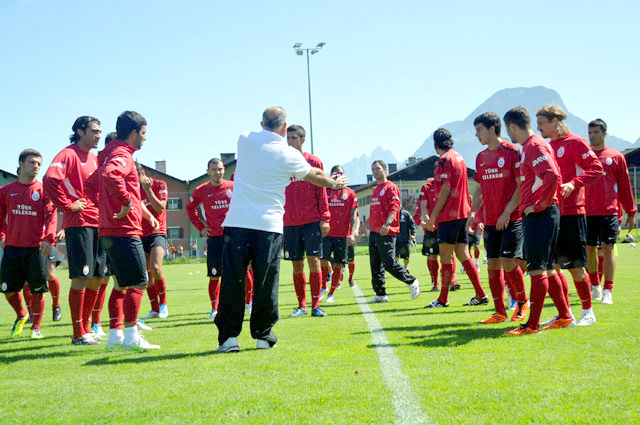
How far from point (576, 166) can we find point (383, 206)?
13.9 feet

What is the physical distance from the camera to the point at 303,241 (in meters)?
8.14

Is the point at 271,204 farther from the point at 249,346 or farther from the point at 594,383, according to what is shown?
the point at 594,383

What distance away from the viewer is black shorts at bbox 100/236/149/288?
5.70 metres

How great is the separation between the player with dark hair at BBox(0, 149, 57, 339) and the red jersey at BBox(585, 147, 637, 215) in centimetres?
716

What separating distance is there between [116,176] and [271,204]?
4.91 feet

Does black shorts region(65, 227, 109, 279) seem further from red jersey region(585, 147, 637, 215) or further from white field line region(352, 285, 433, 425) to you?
red jersey region(585, 147, 637, 215)

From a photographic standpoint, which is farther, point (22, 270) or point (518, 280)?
point (22, 270)

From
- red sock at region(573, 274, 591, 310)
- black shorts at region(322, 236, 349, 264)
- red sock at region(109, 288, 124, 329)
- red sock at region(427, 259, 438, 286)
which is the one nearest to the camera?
red sock at region(109, 288, 124, 329)

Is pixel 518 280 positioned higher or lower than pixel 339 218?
lower

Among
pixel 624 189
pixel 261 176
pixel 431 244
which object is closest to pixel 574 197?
pixel 624 189

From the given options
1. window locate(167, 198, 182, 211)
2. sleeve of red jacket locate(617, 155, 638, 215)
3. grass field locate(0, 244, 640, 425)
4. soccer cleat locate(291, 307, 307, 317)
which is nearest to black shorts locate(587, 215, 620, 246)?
sleeve of red jacket locate(617, 155, 638, 215)

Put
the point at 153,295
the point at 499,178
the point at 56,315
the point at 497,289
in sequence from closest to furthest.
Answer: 1. the point at 499,178
2. the point at 497,289
3. the point at 56,315
4. the point at 153,295

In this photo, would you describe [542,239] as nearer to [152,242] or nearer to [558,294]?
[558,294]

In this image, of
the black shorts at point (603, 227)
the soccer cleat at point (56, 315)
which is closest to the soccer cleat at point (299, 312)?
the soccer cleat at point (56, 315)
